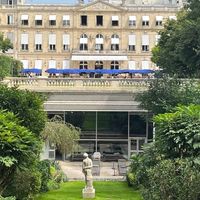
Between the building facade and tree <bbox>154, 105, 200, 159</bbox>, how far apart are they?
80.1 meters

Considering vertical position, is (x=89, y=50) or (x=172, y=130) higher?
(x=89, y=50)

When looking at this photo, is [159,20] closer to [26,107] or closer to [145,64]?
[145,64]

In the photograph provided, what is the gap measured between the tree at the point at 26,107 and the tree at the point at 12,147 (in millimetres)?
2634

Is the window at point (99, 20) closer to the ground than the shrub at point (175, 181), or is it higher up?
higher up

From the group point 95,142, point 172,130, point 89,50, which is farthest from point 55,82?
point 89,50

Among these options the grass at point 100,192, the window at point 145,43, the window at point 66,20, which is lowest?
the grass at point 100,192

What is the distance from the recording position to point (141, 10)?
10081 centimetres

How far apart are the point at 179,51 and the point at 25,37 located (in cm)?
6037

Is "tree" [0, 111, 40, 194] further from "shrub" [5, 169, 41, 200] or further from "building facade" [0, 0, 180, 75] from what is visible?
"building facade" [0, 0, 180, 75]

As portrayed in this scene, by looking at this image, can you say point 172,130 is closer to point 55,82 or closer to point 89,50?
point 55,82

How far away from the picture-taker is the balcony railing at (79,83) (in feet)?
125

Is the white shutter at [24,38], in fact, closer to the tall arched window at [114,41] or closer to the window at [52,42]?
the window at [52,42]

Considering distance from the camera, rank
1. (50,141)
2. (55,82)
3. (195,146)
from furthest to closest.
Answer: (55,82) → (50,141) → (195,146)

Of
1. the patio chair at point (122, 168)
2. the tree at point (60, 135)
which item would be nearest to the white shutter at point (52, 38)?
the patio chair at point (122, 168)
